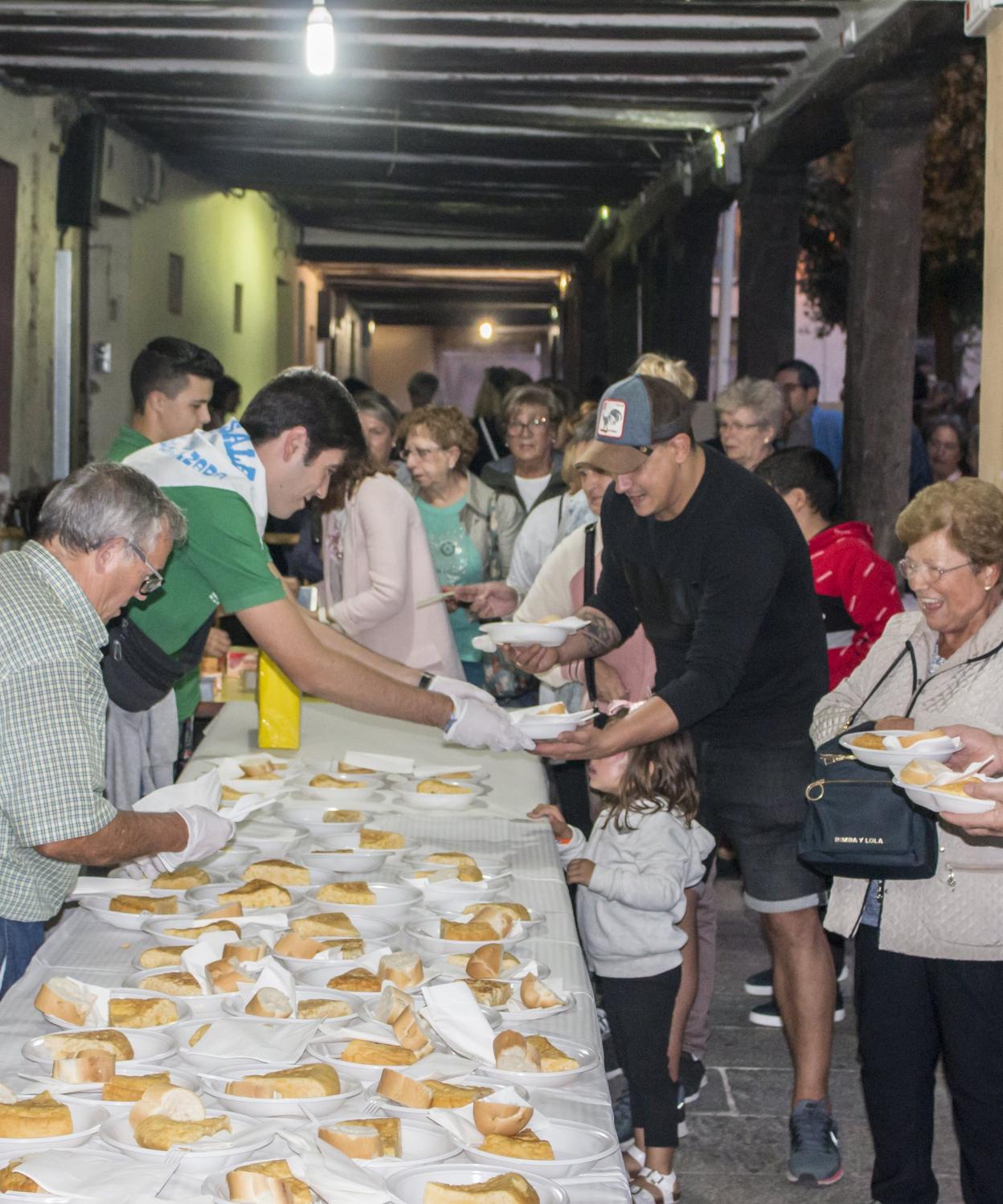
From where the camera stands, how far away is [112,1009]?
2266 mm

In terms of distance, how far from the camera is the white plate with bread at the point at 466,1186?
177cm

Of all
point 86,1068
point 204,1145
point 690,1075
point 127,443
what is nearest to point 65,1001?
point 86,1068

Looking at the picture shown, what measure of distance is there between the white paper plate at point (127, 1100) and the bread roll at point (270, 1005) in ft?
0.66

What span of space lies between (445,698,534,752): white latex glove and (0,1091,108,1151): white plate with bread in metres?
1.74

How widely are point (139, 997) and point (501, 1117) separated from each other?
66 centimetres

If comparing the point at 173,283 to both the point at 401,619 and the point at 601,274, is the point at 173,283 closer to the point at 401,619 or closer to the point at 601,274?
the point at 601,274

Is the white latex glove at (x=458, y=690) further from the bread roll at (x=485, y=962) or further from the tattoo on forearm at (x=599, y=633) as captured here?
the bread roll at (x=485, y=962)

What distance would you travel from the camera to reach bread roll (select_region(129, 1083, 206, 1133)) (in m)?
1.92

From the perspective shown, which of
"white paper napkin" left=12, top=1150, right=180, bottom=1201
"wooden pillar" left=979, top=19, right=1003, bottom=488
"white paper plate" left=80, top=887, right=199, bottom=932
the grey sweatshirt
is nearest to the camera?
"white paper napkin" left=12, top=1150, right=180, bottom=1201

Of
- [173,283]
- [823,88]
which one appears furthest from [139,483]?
[173,283]

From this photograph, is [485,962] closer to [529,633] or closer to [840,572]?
[529,633]

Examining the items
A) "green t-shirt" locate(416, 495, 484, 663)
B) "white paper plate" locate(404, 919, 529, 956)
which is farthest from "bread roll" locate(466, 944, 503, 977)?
"green t-shirt" locate(416, 495, 484, 663)

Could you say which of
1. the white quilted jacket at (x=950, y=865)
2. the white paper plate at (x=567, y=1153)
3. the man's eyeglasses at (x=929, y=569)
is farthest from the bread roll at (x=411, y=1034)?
the man's eyeglasses at (x=929, y=569)

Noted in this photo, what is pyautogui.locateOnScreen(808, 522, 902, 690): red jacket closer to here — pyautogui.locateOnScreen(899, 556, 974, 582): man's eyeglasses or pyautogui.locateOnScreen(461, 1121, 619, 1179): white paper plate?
pyautogui.locateOnScreen(899, 556, 974, 582): man's eyeglasses
